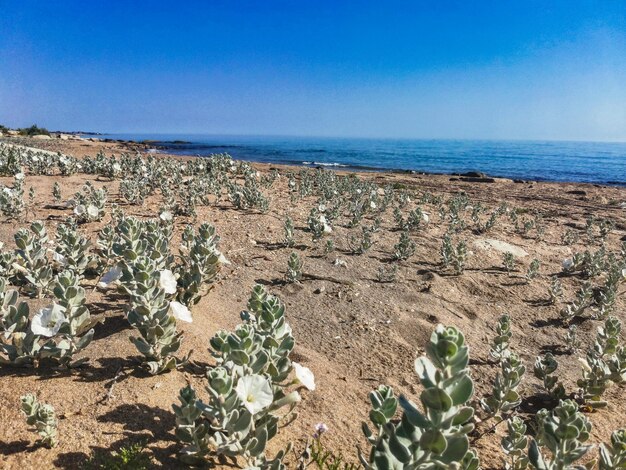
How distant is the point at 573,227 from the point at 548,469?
11.7m

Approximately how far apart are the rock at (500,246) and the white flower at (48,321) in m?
7.83

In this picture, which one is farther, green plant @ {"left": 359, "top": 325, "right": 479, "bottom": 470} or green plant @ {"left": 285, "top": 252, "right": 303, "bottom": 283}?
green plant @ {"left": 285, "top": 252, "right": 303, "bottom": 283}

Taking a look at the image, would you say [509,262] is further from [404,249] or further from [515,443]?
[515,443]

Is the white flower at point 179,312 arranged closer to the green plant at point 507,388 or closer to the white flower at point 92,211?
the green plant at point 507,388

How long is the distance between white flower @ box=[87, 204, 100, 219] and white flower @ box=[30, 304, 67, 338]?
494cm

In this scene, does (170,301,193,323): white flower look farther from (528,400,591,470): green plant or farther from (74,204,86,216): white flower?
(74,204,86,216): white flower

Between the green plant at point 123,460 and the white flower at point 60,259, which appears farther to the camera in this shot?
the white flower at point 60,259

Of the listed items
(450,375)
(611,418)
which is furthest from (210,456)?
(611,418)

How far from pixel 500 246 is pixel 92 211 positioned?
8.25 meters

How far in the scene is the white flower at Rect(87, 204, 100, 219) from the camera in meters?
7.45

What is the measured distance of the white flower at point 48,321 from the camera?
299cm

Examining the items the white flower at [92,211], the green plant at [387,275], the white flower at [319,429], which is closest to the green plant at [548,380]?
the white flower at [319,429]

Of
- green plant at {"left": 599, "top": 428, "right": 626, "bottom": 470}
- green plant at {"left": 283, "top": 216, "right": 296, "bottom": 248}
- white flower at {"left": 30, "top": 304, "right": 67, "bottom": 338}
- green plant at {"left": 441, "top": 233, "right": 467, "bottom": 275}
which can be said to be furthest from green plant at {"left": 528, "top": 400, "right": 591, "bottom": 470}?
green plant at {"left": 283, "top": 216, "right": 296, "bottom": 248}

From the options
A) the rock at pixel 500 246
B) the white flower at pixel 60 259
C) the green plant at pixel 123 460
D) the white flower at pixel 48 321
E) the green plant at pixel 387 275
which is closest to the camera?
the green plant at pixel 123 460
